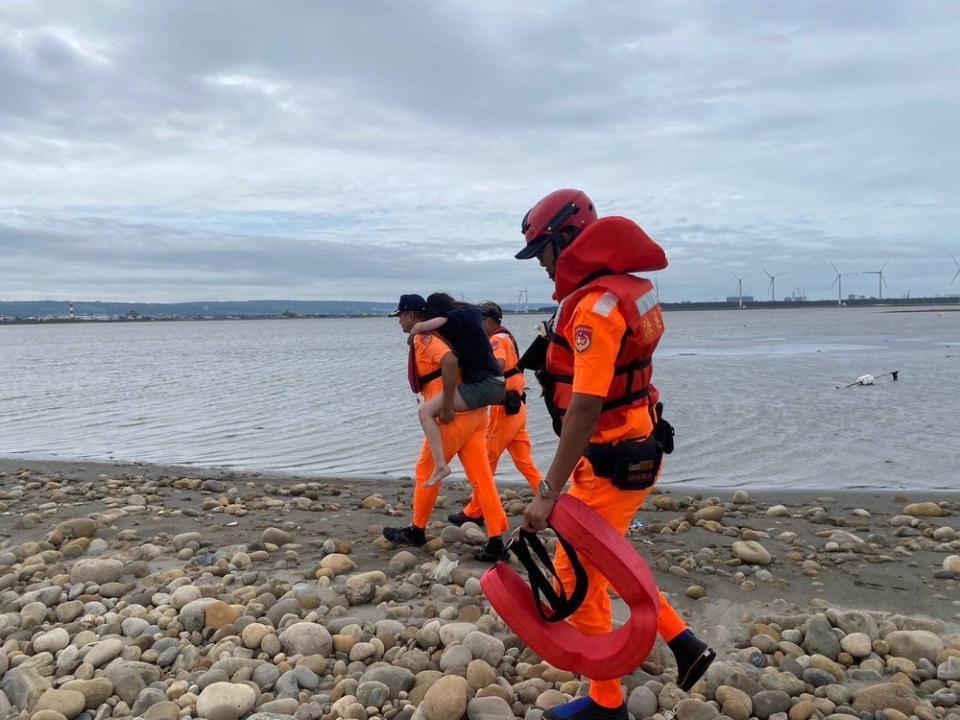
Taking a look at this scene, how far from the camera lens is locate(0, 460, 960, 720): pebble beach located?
414cm

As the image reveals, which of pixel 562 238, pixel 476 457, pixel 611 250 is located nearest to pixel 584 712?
pixel 611 250

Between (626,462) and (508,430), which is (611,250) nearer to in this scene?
(626,462)

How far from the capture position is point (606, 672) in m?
3.65

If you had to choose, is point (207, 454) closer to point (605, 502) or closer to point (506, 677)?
point (506, 677)

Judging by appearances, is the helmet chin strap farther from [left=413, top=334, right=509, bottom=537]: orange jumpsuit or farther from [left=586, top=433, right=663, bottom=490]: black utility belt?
[left=413, top=334, right=509, bottom=537]: orange jumpsuit

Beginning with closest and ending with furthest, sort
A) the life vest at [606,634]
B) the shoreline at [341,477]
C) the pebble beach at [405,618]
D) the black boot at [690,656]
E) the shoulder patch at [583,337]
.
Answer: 1. the shoulder patch at [583,337]
2. the life vest at [606,634]
3. the black boot at [690,656]
4. the pebble beach at [405,618]
5. the shoreline at [341,477]

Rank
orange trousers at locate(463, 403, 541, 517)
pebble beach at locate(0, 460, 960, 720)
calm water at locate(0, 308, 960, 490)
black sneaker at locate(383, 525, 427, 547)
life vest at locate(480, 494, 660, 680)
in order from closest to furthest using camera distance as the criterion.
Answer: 1. life vest at locate(480, 494, 660, 680)
2. pebble beach at locate(0, 460, 960, 720)
3. black sneaker at locate(383, 525, 427, 547)
4. orange trousers at locate(463, 403, 541, 517)
5. calm water at locate(0, 308, 960, 490)

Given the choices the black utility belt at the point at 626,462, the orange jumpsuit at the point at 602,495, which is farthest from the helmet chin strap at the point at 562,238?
the black utility belt at the point at 626,462

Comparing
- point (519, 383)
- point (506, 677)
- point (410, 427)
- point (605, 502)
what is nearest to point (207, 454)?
point (410, 427)

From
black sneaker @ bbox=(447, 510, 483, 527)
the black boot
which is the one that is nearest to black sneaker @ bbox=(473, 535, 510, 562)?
black sneaker @ bbox=(447, 510, 483, 527)

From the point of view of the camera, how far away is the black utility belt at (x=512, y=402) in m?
7.50

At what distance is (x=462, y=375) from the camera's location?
637 cm

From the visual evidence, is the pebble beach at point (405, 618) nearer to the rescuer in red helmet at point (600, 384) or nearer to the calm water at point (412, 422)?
the rescuer in red helmet at point (600, 384)

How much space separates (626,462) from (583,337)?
2.17 feet
